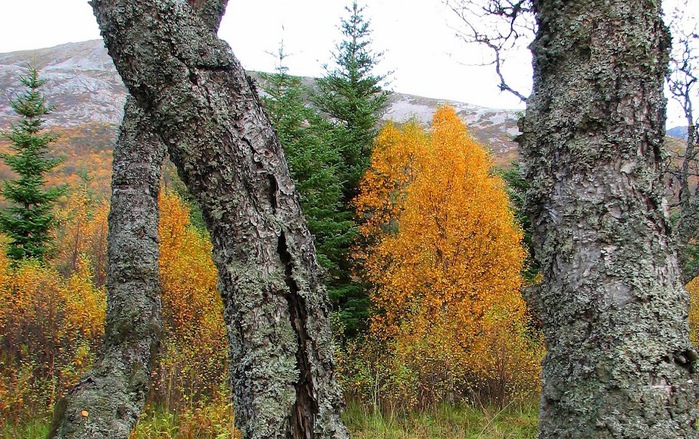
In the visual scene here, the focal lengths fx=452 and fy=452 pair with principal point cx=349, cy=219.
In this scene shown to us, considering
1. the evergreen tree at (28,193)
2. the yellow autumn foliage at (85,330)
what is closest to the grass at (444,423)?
the yellow autumn foliage at (85,330)

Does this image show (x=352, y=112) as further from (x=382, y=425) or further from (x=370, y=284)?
(x=382, y=425)

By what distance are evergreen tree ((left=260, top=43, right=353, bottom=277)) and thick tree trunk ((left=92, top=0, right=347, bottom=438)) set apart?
9530 millimetres

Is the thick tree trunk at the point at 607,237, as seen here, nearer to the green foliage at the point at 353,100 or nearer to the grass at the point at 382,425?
the grass at the point at 382,425

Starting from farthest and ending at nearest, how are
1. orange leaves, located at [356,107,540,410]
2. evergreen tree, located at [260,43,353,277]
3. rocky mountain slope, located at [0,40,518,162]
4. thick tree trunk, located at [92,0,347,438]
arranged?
rocky mountain slope, located at [0,40,518,162] < orange leaves, located at [356,107,540,410] < evergreen tree, located at [260,43,353,277] < thick tree trunk, located at [92,0,347,438]

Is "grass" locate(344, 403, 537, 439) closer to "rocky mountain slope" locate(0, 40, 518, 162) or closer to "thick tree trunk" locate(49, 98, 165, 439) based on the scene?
Result: "thick tree trunk" locate(49, 98, 165, 439)

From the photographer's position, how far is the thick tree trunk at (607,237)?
1.09 meters

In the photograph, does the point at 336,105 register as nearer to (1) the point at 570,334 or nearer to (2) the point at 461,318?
(2) the point at 461,318

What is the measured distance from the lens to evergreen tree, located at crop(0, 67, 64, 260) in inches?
594

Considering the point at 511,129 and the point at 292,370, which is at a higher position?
the point at 511,129

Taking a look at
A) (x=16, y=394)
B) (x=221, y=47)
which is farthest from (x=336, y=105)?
(x=221, y=47)

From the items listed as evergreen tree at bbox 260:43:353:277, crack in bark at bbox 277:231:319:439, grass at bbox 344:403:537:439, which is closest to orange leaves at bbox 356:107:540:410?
evergreen tree at bbox 260:43:353:277

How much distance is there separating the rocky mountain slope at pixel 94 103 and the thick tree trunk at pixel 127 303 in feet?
213

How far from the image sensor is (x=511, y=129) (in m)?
90.4

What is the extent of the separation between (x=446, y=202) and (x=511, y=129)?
276 feet
